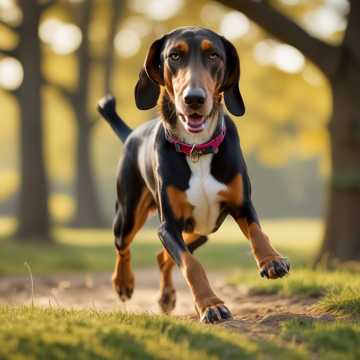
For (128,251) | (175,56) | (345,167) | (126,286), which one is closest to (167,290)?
(126,286)

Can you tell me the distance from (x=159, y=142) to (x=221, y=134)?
Answer: 0.39 metres

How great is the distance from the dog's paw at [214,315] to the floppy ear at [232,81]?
129cm

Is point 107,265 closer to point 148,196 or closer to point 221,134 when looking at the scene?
point 148,196

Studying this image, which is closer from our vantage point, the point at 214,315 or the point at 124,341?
the point at 124,341

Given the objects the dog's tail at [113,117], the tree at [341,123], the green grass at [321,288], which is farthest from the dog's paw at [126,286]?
the tree at [341,123]

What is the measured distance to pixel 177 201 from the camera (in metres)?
4.47

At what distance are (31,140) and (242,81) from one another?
14.6m

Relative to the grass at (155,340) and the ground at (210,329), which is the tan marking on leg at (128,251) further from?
the grass at (155,340)

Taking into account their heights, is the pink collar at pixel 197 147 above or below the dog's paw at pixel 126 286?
above

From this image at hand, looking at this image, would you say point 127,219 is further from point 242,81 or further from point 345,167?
point 242,81

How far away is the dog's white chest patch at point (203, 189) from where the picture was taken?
4.44 m

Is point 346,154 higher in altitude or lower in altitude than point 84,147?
higher

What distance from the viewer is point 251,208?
4535 mm

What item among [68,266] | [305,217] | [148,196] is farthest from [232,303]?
[305,217]
